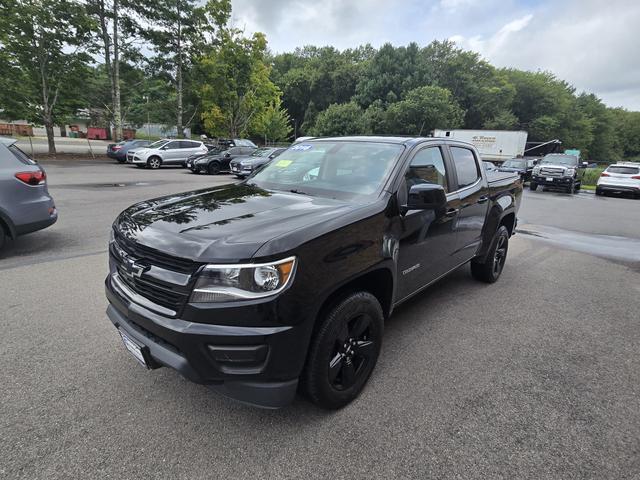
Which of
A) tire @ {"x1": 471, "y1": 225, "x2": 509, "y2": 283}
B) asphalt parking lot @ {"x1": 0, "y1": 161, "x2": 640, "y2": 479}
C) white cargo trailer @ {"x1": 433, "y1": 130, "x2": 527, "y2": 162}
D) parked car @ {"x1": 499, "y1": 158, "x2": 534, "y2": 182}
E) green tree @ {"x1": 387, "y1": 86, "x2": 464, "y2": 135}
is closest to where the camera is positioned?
asphalt parking lot @ {"x1": 0, "y1": 161, "x2": 640, "y2": 479}

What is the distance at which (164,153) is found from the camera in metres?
20.4

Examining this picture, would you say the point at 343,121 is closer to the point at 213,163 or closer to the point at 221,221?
the point at 213,163

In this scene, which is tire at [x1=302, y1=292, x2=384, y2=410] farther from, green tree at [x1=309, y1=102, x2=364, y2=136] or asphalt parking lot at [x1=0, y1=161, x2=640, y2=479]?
green tree at [x1=309, y1=102, x2=364, y2=136]

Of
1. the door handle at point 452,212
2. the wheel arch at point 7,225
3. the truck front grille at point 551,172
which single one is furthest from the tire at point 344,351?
the truck front grille at point 551,172

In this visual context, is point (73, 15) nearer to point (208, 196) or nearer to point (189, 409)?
point (208, 196)

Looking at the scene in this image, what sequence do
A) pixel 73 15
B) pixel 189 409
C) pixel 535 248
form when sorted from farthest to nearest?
pixel 73 15, pixel 535 248, pixel 189 409

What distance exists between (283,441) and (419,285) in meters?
1.74

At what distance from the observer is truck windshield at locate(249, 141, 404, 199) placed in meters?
2.96

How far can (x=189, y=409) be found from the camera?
241 cm

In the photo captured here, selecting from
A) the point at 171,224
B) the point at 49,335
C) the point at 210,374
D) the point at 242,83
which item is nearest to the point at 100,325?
the point at 49,335

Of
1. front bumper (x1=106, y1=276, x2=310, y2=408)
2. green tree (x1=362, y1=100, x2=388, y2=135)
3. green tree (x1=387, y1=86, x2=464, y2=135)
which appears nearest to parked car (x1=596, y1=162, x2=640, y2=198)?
front bumper (x1=106, y1=276, x2=310, y2=408)

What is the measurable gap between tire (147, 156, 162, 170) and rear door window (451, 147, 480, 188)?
62.8ft

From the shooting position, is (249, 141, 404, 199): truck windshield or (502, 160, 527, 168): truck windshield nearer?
(249, 141, 404, 199): truck windshield

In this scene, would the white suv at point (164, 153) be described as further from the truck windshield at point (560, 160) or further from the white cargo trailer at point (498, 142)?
the white cargo trailer at point (498, 142)
